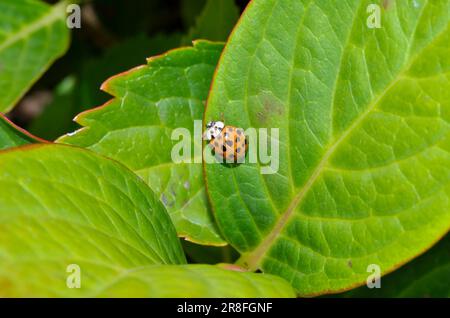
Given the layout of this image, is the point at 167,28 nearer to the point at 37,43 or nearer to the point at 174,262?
the point at 37,43

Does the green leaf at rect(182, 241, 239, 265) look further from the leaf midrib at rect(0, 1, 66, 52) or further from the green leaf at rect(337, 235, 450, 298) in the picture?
the leaf midrib at rect(0, 1, 66, 52)

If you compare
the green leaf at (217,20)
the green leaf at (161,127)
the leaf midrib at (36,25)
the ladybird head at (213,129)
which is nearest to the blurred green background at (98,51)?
the leaf midrib at (36,25)

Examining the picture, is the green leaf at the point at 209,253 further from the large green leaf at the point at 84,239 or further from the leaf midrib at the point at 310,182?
the large green leaf at the point at 84,239

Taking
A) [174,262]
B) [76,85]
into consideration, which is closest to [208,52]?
[174,262]

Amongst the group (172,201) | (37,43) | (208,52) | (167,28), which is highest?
(167,28)

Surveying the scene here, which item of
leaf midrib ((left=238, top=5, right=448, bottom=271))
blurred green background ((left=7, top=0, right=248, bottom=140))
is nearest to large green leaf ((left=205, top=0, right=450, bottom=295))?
leaf midrib ((left=238, top=5, right=448, bottom=271))

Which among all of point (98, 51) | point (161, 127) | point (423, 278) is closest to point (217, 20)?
point (161, 127)

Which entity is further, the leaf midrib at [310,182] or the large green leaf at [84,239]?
the leaf midrib at [310,182]
